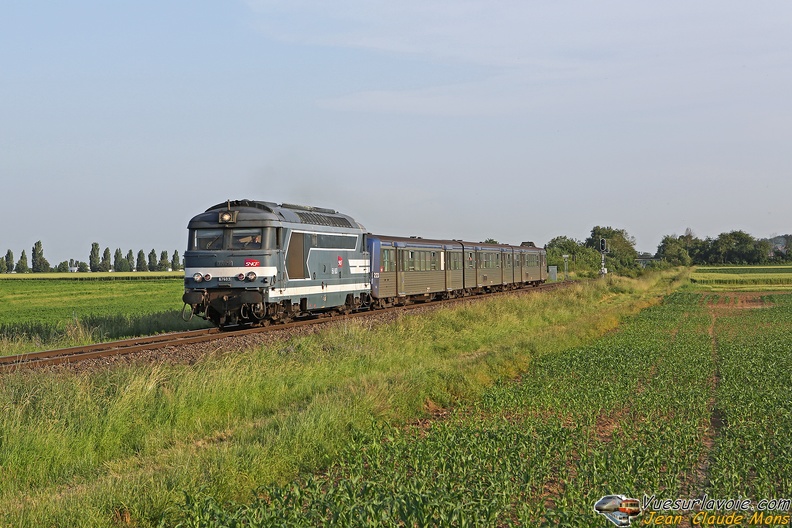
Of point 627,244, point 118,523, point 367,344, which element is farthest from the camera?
point 627,244

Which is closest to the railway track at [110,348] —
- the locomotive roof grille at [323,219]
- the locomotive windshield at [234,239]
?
the locomotive windshield at [234,239]

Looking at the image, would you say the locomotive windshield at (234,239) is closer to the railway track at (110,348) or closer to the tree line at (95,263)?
the railway track at (110,348)

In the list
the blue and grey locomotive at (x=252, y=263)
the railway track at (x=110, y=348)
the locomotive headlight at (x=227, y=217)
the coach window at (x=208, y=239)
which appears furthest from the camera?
the coach window at (x=208, y=239)

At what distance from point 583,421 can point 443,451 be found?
3396 mm

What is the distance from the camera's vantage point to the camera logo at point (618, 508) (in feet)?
22.3

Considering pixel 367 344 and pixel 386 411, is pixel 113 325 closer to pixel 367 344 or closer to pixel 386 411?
pixel 367 344

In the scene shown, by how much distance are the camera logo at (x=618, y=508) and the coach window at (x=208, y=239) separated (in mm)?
16390

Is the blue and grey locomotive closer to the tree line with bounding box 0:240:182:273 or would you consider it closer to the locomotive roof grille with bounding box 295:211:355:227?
the locomotive roof grille with bounding box 295:211:355:227

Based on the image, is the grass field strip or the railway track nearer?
the grass field strip

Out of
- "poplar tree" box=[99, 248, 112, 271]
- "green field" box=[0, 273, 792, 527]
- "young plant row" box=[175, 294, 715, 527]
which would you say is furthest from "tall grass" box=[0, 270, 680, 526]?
"poplar tree" box=[99, 248, 112, 271]

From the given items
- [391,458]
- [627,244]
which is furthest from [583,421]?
[627,244]

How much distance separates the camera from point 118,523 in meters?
7.34

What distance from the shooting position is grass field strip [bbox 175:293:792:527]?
269 inches

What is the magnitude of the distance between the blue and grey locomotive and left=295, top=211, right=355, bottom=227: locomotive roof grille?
0.05m
